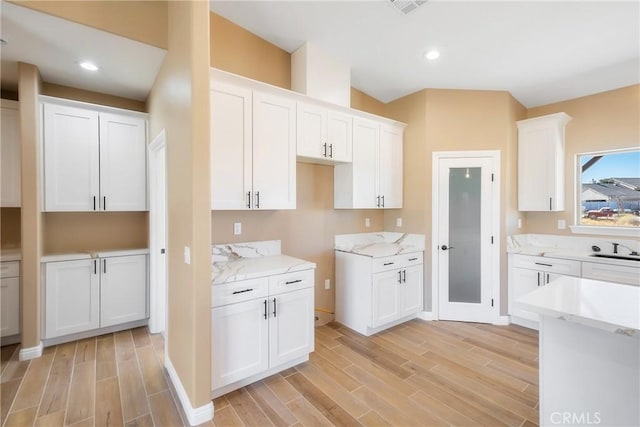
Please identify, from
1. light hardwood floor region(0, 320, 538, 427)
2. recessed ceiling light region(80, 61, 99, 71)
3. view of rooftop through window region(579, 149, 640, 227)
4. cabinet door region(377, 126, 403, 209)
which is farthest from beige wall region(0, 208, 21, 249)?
view of rooftop through window region(579, 149, 640, 227)

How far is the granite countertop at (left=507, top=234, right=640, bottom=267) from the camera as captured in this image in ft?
10.2

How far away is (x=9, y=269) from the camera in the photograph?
2.79 metres

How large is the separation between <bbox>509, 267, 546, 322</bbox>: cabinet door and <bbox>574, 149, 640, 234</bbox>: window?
96cm

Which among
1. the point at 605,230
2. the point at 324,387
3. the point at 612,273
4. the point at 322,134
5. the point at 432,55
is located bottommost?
the point at 324,387

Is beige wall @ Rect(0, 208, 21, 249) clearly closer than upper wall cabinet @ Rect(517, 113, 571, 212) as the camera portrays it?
Yes

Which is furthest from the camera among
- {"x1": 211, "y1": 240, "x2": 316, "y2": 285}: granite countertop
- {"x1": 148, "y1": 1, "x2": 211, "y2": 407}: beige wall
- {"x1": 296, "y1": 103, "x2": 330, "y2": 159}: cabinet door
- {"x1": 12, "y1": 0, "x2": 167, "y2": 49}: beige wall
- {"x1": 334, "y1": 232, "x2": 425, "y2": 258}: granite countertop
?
{"x1": 334, "y1": 232, "x2": 425, "y2": 258}: granite countertop

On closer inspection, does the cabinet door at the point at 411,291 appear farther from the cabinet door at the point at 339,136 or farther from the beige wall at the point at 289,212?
the cabinet door at the point at 339,136

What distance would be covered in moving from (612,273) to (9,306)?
236 inches

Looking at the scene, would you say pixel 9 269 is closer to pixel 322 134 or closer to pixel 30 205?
pixel 30 205

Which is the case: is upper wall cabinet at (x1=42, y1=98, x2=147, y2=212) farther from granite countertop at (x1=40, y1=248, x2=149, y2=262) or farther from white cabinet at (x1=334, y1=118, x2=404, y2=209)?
white cabinet at (x1=334, y1=118, x2=404, y2=209)

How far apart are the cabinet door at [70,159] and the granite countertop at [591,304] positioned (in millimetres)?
3882

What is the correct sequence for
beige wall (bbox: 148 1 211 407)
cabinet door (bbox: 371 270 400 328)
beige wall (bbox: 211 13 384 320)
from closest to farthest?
1. beige wall (bbox: 148 1 211 407)
2. beige wall (bbox: 211 13 384 320)
3. cabinet door (bbox: 371 270 400 328)

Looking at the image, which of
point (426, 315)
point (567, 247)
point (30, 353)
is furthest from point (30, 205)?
point (567, 247)

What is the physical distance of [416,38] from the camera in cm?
285
